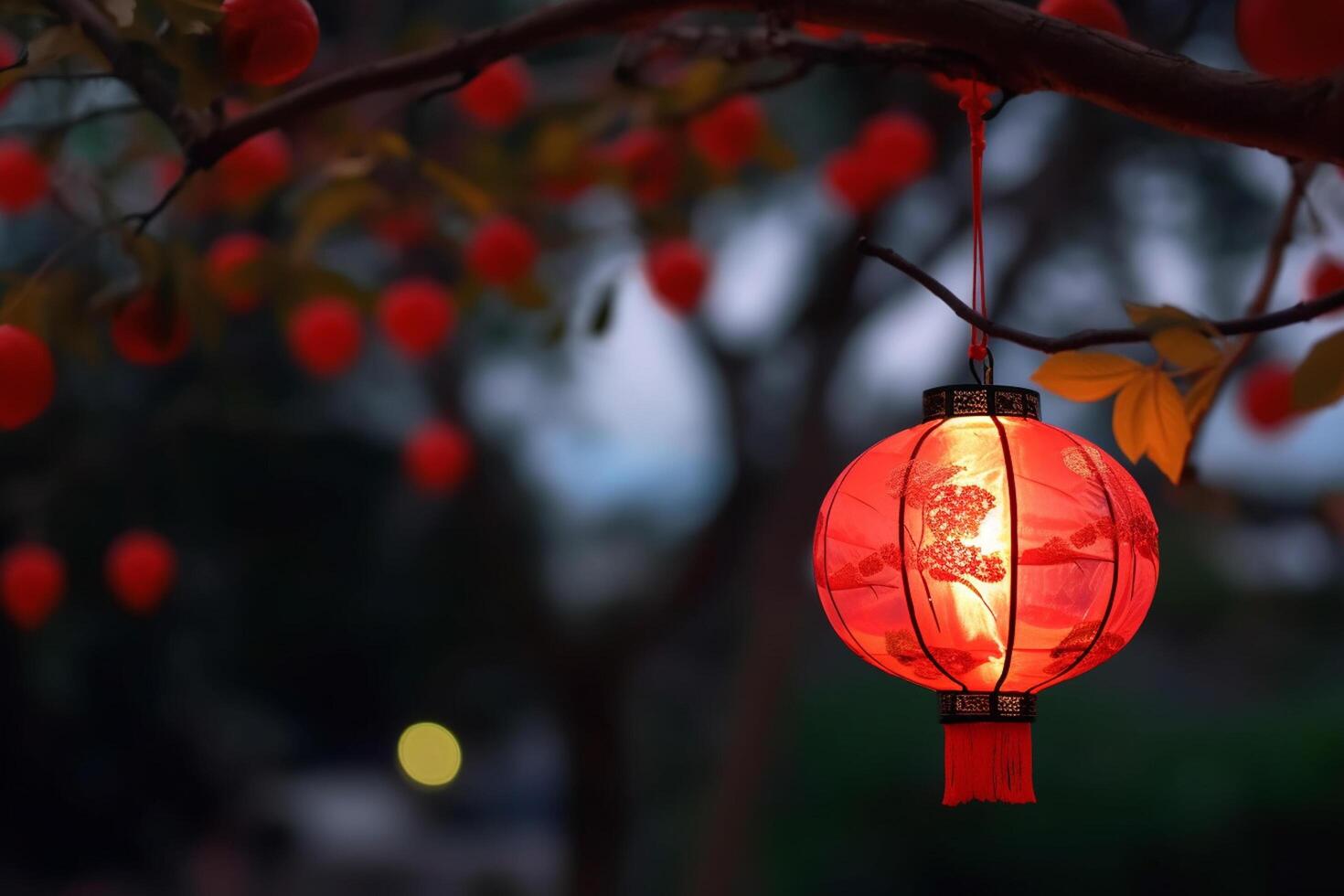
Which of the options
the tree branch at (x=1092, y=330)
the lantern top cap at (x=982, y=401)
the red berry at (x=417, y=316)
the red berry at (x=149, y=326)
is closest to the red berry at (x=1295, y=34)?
the tree branch at (x=1092, y=330)

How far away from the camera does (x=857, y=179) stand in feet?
4.69

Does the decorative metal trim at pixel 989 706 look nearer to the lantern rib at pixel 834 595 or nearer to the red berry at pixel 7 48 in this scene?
the lantern rib at pixel 834 595

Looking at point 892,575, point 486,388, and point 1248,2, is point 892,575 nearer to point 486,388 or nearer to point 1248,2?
point 1248,2

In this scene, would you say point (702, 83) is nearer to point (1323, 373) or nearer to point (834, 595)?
point (834, 595)

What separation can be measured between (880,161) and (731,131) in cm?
19

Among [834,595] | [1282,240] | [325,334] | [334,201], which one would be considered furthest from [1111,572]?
[325,334]

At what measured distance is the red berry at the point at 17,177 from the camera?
4.28ft

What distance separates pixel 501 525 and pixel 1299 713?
6.20ft

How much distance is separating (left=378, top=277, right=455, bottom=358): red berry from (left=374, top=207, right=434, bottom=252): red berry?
7 cm

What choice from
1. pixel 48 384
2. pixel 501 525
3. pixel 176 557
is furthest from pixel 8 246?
pixel 48 384

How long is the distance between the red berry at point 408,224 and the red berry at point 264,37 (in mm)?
734

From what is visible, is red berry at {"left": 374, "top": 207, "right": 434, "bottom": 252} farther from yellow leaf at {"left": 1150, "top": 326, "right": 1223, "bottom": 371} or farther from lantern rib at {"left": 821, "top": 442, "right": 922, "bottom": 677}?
yellow leaf at {"left": 1150, "top": 326, "right": 1223, "bottom": 371}

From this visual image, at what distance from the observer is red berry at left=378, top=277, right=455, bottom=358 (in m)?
1.53

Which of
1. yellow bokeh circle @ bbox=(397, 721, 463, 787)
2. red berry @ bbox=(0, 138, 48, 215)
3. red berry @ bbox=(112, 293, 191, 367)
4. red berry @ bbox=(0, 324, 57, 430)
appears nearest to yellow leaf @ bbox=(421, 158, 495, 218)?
red berry @ bbox=(112, 293, 191, 367)
